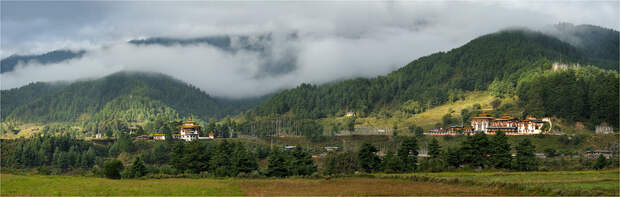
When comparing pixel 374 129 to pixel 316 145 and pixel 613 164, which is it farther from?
pixel 613 164

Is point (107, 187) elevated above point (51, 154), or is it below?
below

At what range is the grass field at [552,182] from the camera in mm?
51650

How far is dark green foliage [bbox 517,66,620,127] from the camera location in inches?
5768

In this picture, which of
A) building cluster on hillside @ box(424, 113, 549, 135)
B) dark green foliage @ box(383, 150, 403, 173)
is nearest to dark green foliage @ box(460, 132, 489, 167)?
dark green foliage @ box(383, 150, 403, 173)

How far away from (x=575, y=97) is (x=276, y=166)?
10973cm

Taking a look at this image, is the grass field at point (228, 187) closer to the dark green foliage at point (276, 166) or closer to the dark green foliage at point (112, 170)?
the dark green foliage at point (112, 170)

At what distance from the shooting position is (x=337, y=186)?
60531mm

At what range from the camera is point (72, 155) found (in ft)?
419

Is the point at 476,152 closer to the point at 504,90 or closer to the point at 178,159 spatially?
the point at 178,159

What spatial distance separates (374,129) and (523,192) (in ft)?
432

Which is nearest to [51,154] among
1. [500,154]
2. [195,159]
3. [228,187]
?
[195,159]

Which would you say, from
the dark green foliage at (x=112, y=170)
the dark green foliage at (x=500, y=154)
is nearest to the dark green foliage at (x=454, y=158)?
the dark green foliage at (x=500, y=154)

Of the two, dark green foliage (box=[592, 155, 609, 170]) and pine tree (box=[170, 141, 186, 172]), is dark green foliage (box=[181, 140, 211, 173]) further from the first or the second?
dark green foliage (box=[592, 155, 609, 170])

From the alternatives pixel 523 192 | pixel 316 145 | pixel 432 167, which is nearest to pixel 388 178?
pixel 432 167
